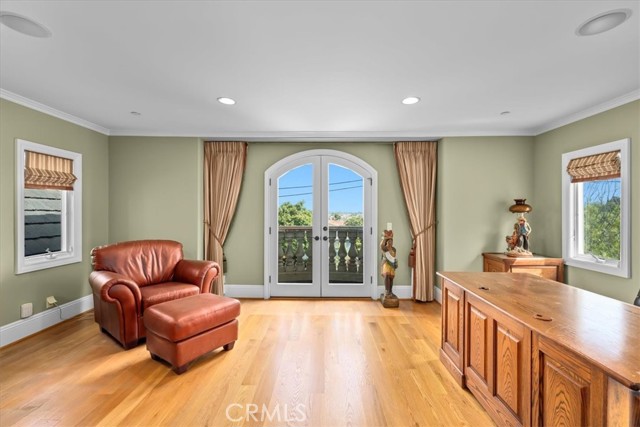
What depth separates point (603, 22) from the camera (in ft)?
5.68

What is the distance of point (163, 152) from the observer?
4.24 m

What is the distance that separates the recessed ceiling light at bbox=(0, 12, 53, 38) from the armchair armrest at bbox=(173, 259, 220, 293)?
2411 millimetres

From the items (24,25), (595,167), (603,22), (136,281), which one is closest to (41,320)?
(136,281)

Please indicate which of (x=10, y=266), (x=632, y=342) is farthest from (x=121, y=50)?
(x=632, y=342)

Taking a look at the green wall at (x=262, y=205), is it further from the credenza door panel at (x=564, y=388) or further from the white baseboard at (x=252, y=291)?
the credenza door panel at (x=564, y=388)

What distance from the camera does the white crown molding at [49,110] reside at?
2.87 m

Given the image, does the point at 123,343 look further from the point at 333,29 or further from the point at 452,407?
the point at 333,29

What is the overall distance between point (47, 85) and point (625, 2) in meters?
4.33

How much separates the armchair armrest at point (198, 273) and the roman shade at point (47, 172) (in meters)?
1.71

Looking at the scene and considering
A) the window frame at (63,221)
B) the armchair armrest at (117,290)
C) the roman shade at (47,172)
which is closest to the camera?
the armchair armrest at (117,290)

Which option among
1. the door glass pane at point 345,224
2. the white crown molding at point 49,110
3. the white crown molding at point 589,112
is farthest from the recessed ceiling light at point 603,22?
the white crown molding at point 49,110

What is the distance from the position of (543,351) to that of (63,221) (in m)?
4.88

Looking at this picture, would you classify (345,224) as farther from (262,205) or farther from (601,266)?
(601,266)

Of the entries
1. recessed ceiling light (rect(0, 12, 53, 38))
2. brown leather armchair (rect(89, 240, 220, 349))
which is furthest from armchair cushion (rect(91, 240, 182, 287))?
recessed ceiling light (rect(0, 12, 53, 38))
